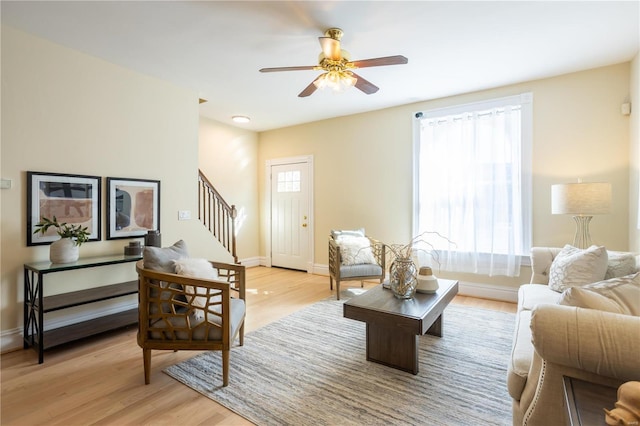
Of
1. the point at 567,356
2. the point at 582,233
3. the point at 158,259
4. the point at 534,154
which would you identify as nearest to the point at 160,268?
the point at 158,259

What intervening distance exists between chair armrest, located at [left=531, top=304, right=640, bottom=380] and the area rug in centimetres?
95

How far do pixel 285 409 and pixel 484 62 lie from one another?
372cm

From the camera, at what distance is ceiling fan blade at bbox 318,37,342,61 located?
91.5 inches

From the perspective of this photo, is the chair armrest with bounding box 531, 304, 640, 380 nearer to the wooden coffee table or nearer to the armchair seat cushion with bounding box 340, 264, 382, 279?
the wooden coffee table

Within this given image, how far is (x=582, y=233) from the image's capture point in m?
3.26

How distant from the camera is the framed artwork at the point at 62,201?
2.72 metres

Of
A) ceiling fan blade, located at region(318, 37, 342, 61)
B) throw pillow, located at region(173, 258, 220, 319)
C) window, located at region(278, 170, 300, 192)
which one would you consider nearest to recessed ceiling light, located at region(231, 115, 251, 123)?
window, located at region(278, 170, 300, 192)

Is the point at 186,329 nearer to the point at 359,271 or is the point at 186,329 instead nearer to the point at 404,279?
the point at 404,279

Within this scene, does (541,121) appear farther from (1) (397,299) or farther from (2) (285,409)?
(2) (285,409)

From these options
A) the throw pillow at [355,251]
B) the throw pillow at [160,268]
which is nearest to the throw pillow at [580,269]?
the throw pillow at [355,251]

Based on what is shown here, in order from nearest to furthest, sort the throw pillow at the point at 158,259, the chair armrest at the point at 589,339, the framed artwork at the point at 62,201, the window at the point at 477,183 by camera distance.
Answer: the chair armrest at the point at 589,339 < the throw pillow at the point at 158,259 < the framed artwork at the point at 62,201 < the window at the point at 477,183

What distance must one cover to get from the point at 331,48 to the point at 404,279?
1.96 m

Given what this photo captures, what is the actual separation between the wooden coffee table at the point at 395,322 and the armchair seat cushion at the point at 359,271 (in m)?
1.44

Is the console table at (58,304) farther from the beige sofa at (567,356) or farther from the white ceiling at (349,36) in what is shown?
the beige sofa at (567,356)
